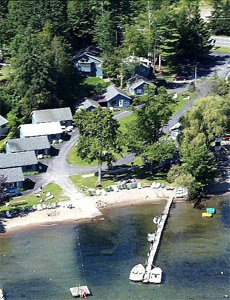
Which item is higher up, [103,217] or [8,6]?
[8,6]

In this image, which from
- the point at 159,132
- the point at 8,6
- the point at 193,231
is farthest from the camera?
the point at 8,6

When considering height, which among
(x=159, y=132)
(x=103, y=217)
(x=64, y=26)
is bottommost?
(x=103, y=217)

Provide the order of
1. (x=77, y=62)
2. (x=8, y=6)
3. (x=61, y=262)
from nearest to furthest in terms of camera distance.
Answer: (x=61, y=262)
(x=77, y=62)
(x=8, y=6)

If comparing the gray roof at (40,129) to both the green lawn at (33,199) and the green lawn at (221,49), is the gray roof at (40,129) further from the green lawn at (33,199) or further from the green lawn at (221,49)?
the green lawn at (221,49)

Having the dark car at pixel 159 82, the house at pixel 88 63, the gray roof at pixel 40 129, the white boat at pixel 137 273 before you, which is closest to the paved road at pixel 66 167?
the gray roof at pixel 40 129

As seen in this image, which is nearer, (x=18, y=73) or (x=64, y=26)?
(x=18, y=73)

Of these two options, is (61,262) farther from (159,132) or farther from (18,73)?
(18,73)

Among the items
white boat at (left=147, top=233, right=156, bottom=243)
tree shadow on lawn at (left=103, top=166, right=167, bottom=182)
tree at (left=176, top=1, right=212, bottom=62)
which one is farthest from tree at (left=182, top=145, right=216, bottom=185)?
tree at (left=176, top=1, right=212, bottom=62)

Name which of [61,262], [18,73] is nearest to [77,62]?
[18,73]
